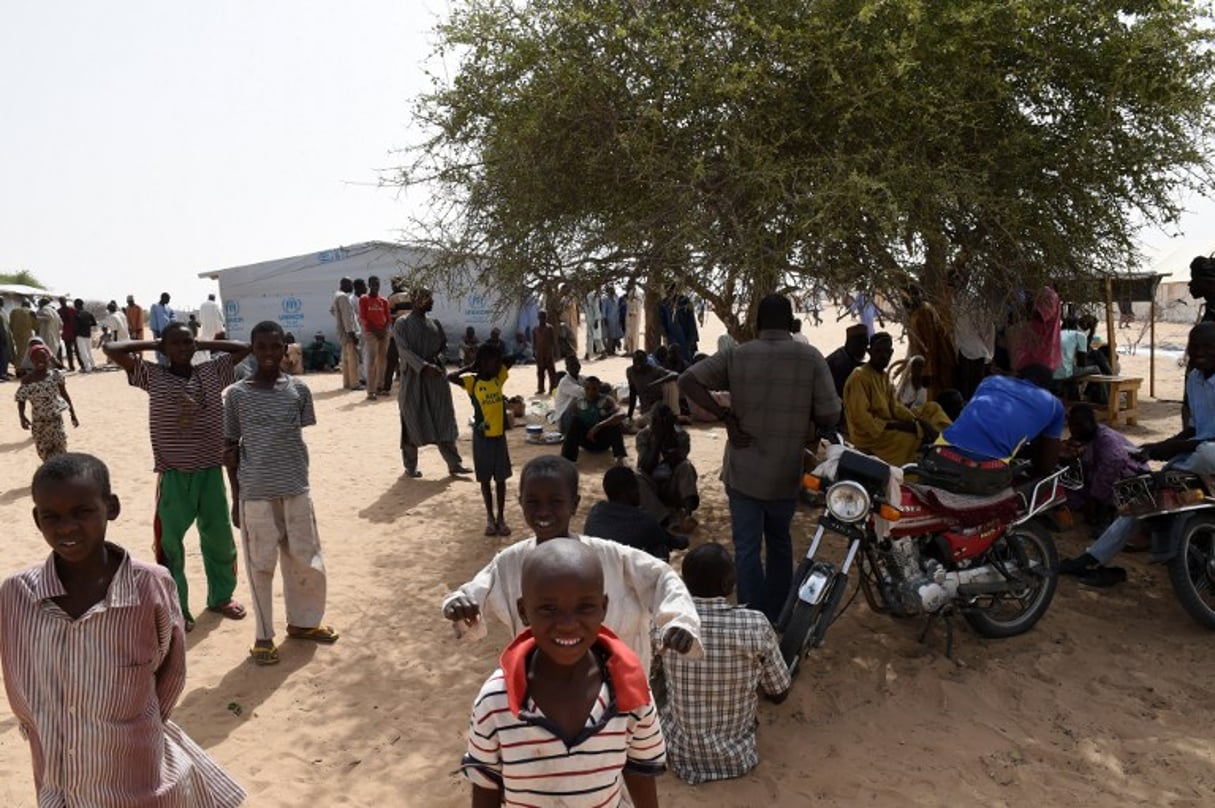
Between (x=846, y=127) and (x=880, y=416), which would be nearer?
(x=846, y=127)

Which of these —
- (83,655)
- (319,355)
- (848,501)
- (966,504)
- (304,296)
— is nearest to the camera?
(83,655)

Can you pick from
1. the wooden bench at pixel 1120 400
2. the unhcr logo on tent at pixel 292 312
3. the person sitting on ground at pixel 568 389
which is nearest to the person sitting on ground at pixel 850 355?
the person sitting on ground at pixel 568 389

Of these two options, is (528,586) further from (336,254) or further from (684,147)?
(336,254)

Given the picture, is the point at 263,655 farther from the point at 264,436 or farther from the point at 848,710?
the point at 848,710

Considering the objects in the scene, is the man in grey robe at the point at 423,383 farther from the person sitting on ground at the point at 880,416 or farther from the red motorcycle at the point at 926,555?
the red motorcycle at the point at 926,555

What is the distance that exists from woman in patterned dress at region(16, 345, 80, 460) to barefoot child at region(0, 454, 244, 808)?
7343 mm

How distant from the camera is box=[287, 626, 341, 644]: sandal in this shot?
5418 mm

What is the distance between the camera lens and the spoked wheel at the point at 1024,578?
4.94m

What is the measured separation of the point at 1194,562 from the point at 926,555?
1.52m

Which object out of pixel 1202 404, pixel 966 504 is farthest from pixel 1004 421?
pixel 1202 404

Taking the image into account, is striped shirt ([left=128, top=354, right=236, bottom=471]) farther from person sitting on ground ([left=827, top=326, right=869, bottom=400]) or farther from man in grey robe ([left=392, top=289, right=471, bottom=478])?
person sitting on ground ([left=827, top=326, right=869, bottom=400])

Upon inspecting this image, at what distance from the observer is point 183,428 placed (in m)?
5.25

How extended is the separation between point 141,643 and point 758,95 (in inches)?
185

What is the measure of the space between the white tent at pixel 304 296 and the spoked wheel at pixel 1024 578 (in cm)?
1713
